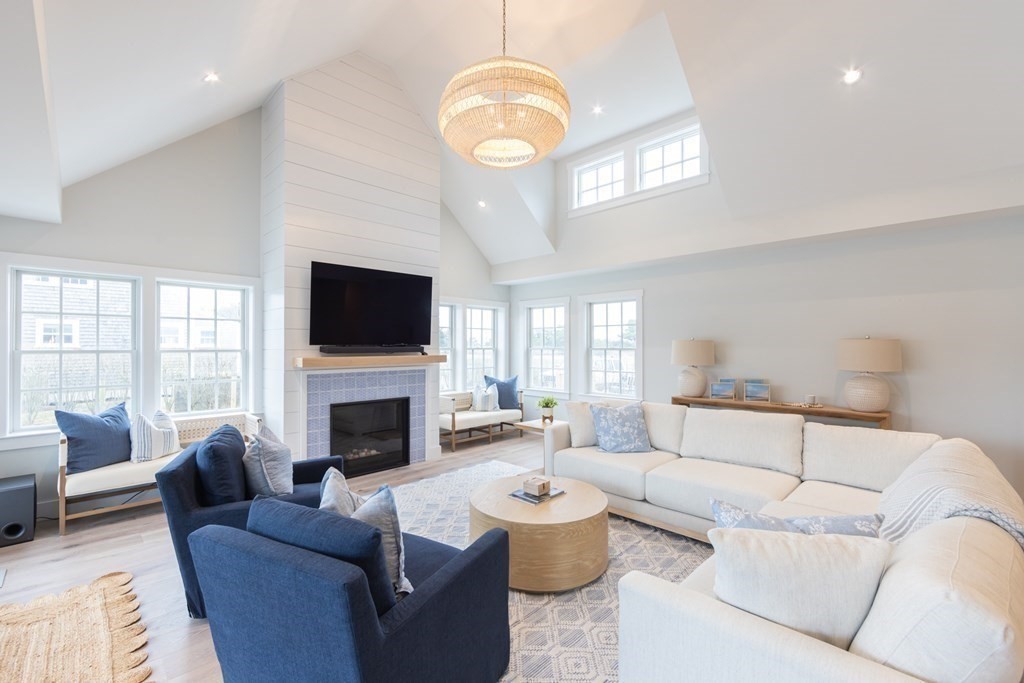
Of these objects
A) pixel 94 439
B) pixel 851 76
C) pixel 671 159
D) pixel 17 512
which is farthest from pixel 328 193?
pixel 851 76

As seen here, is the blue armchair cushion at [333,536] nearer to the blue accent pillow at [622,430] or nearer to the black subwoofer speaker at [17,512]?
the blue accent pillow at [622,430]

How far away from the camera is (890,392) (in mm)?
4117

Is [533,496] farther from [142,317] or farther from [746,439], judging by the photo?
[142,317]

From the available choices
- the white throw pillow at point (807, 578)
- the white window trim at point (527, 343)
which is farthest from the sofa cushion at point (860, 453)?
the white window trim at point (527, 343)

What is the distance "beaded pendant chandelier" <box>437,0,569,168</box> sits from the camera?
8.23 ft

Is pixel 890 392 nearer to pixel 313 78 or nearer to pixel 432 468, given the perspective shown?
pixel 432 468

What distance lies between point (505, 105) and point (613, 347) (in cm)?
422

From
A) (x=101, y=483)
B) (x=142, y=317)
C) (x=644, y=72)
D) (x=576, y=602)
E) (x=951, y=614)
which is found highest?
(x=644, y=72)

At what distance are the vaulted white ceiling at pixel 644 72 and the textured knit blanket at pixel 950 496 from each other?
255cm

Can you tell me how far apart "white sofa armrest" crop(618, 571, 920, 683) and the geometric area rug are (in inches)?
24.5

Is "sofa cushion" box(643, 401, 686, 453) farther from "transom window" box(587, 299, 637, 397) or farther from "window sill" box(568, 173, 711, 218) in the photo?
"window sill" box(568, 173, 711, 218)

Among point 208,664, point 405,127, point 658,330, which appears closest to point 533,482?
point 208,664

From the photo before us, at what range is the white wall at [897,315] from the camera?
12.0 ft

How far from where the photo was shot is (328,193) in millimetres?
4594
